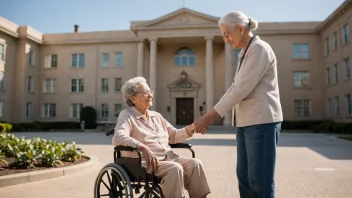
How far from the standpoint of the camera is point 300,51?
32438mm

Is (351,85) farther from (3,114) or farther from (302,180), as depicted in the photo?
(3,114)

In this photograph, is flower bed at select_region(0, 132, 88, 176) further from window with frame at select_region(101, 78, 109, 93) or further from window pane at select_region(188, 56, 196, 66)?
window with frame at select_region(101, 78, 109, 93)

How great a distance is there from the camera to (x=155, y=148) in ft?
12.1

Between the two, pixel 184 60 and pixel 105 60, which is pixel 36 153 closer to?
pixel 184 60

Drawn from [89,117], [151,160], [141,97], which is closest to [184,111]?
[89,117]

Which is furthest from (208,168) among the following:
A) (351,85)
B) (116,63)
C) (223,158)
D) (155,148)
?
(116,63)

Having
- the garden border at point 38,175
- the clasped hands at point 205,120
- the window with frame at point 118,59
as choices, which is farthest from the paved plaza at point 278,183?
the window with frame at point 118,59

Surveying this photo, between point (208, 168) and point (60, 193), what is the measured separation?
4.06 meters

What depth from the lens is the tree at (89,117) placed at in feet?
110

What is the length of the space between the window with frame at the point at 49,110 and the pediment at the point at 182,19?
15429 mm

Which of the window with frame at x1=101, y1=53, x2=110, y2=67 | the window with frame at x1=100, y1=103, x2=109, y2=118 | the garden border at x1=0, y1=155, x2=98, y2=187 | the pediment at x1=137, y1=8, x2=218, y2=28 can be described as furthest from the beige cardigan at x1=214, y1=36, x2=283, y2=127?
the window with frame at x1=101, y1=53, x2=110, y2=67

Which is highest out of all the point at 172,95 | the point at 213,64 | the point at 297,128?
the point at 213,64

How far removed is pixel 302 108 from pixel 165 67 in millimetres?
15820

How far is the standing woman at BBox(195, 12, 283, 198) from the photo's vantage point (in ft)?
9.27
